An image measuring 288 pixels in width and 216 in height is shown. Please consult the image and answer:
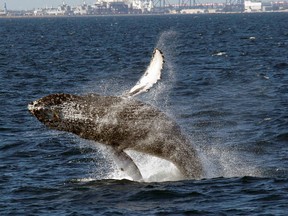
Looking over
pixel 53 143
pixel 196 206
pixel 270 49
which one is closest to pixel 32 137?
pixel 53 143

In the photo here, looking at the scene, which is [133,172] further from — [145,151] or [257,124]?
[257,124]

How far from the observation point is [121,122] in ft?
55.2

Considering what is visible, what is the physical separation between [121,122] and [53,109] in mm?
1501

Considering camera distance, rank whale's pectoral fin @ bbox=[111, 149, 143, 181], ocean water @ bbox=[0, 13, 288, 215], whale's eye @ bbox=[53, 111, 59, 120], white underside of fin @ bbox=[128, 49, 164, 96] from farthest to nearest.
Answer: whale's pectoral fin @ bbox=[111, 149, 143, 181] → white underside of fin @ bbox=[128, 49, 164, 96] → whale's eye @ bbox=[53, 111, 59, 120] → ocean water @ bbox=[0, 13, 288, 215]

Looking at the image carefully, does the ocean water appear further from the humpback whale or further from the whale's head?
the whale's head

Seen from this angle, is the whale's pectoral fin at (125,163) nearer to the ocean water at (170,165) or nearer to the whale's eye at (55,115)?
the ocean water at (170,165)

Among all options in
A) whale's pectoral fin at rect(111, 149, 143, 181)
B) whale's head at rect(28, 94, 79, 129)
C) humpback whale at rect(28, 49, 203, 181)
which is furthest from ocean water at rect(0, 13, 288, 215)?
whale's head at rect(28, 94, 79, 129)

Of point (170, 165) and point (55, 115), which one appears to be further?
point (170, 165)

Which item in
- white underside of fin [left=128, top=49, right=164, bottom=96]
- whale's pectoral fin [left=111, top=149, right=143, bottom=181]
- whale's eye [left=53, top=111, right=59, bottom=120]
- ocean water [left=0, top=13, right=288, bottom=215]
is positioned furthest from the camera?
whale's pectoral fin [left=111, top=149, right=143, bottom=181]

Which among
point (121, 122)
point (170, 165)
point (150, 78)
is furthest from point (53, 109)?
point (170, 165)

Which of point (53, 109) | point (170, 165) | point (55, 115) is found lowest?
point (170, 165)

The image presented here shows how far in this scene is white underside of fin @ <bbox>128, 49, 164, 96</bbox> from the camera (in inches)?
667

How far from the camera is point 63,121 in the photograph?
1672 centimetres

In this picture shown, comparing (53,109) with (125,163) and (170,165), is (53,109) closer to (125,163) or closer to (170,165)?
(125,163)
